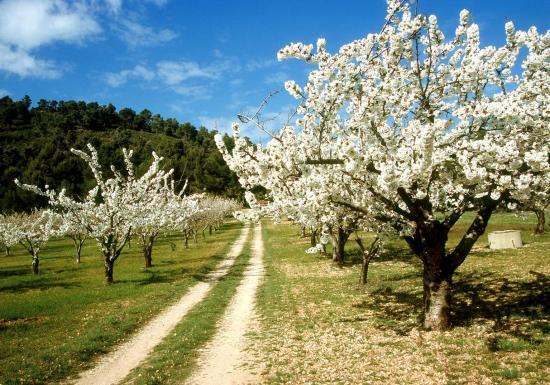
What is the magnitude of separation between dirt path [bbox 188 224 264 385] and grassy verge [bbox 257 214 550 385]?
696mm

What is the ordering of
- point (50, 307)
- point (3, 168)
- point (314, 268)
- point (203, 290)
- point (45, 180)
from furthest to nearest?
point (3, 168) → point (45, 180) → point (314, 268) → point (203, 290) → point (50, 307)

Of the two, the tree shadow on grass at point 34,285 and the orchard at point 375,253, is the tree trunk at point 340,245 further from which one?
the tree shadow on grass at point 34,285

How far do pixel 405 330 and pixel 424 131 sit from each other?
8.77 metres

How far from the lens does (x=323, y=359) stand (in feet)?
43.0

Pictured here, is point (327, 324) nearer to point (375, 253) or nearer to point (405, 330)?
point (405, 330)

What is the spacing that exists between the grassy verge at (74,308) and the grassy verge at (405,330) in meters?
7.03

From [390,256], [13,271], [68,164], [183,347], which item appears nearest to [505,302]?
[183,347]

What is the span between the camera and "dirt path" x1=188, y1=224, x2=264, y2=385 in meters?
12.2

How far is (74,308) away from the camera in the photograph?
23.9 meters

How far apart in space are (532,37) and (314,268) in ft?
78.7

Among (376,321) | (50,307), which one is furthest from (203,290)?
(376,321)

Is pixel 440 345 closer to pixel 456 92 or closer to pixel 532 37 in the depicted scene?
pixel 456 92

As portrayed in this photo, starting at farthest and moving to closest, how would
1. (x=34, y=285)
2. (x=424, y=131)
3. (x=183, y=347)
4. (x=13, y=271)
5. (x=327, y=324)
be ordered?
1. (x=13, y=271)
2. (x=34, y=285)
3. (x=327, y=324)
4. (x=183, y=347)
5. (x=424, y=131)

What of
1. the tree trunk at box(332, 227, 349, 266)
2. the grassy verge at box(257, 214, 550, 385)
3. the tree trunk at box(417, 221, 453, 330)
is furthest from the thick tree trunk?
the tree trunk at box(332, 227, 349, 266)
